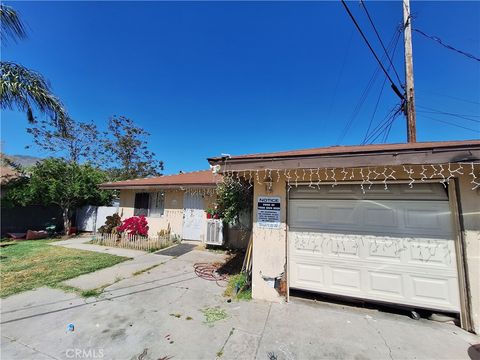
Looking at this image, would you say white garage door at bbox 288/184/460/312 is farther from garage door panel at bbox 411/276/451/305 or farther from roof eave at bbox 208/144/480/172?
roof eave at bbox 208/144/480/172

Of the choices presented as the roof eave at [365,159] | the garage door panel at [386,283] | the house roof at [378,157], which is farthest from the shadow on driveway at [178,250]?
the garage door panel at [386,283]

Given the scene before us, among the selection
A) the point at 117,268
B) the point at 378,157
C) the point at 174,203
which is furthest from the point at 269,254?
the point at 174,203

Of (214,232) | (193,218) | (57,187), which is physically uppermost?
(57,187)

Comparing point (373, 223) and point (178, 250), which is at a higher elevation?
point (373, 223)

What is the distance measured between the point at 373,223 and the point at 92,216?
14855mm

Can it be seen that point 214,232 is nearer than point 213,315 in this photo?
No

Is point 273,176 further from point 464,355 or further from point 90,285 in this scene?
point 90,285

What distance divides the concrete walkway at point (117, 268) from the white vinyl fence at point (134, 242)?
0.32 meters

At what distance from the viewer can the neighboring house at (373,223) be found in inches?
142

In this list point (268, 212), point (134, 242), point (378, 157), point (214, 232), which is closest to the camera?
point (378, 157)

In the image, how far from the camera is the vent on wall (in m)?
9.20

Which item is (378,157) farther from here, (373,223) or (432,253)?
(432,253)

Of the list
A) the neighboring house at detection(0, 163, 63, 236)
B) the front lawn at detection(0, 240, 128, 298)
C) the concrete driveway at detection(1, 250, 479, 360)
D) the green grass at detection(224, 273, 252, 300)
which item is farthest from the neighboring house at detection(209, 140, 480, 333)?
the neighboring house at detection(0, 163, 63, 236)

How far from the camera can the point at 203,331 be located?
3.50 m
